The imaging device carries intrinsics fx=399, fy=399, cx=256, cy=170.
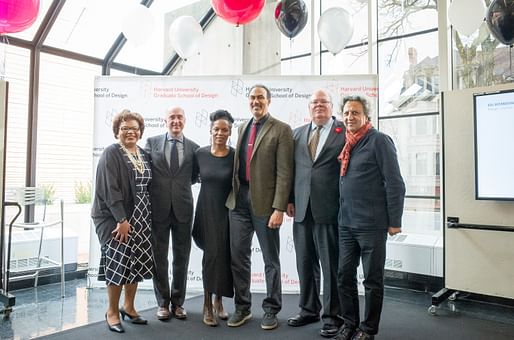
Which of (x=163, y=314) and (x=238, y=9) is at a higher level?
(x=238, y=9)

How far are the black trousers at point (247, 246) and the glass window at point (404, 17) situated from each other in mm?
2413

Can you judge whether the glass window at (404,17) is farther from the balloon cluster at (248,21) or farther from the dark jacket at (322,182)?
the dark jacket at (322,182)

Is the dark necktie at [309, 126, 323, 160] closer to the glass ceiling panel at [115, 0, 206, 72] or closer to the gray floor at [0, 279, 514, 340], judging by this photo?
the gray floor at [0, 279, 514, 340]

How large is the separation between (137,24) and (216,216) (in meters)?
1.78

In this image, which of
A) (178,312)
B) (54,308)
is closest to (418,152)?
(178,312)

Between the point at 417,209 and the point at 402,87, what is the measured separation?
115 centimetres

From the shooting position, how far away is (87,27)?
404 centimetres

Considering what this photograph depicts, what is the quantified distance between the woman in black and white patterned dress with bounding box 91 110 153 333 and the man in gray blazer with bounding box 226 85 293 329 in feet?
1.80

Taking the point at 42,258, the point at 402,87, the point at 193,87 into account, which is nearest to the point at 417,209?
the point at 402,87

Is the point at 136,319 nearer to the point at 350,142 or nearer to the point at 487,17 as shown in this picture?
the point at 350,142

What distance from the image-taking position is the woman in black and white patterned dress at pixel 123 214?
7.83ft

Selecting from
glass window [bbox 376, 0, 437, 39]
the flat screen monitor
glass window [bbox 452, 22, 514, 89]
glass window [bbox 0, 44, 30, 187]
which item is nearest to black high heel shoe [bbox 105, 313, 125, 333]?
glass window [bbox 0, 44, 30, 187]

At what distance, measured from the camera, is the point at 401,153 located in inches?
149

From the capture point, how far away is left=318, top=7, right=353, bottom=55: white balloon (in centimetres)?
315
